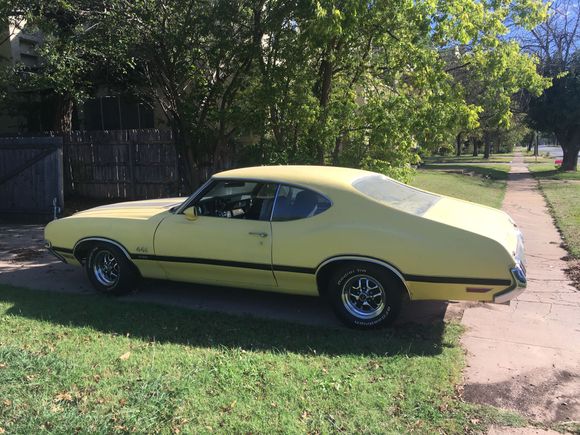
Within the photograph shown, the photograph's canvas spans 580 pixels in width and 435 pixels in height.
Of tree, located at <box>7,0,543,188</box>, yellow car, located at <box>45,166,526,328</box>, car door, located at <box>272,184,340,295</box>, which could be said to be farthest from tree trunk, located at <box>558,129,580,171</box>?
car door, located at <box>272,184,340,295</box>

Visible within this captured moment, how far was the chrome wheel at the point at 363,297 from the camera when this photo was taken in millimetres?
4871

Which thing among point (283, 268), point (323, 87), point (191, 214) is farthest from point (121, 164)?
point (283, 268)

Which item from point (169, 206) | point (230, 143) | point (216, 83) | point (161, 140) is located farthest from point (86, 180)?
point (169, 206)

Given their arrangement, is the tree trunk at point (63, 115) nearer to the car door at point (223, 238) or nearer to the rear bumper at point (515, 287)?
the car door at point (223, 238)

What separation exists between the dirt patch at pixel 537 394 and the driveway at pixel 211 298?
1.27 meters

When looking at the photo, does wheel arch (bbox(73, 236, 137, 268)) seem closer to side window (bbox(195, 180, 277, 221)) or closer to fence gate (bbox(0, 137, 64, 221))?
side window (bbox(195, 180, 277, 221))

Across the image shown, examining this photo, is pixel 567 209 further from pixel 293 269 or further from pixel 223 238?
pixel 223 238

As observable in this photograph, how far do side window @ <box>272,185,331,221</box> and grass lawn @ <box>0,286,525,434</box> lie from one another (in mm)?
1058

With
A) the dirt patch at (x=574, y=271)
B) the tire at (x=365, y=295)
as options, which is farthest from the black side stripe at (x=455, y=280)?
the dirt patch at (x=574, y=271)

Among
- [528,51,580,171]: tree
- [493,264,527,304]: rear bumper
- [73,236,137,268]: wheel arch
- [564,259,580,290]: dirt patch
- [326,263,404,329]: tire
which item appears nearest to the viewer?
[493,264,527,304]: rear bumper

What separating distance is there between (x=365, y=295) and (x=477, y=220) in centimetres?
129

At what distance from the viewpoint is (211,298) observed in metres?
5.95

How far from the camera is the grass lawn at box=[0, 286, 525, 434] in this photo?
11.0 feet

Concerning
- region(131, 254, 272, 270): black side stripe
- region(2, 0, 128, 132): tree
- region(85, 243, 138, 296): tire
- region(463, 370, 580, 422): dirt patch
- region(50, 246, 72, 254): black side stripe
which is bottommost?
region(463, 370, 580, 422): dirt patch
